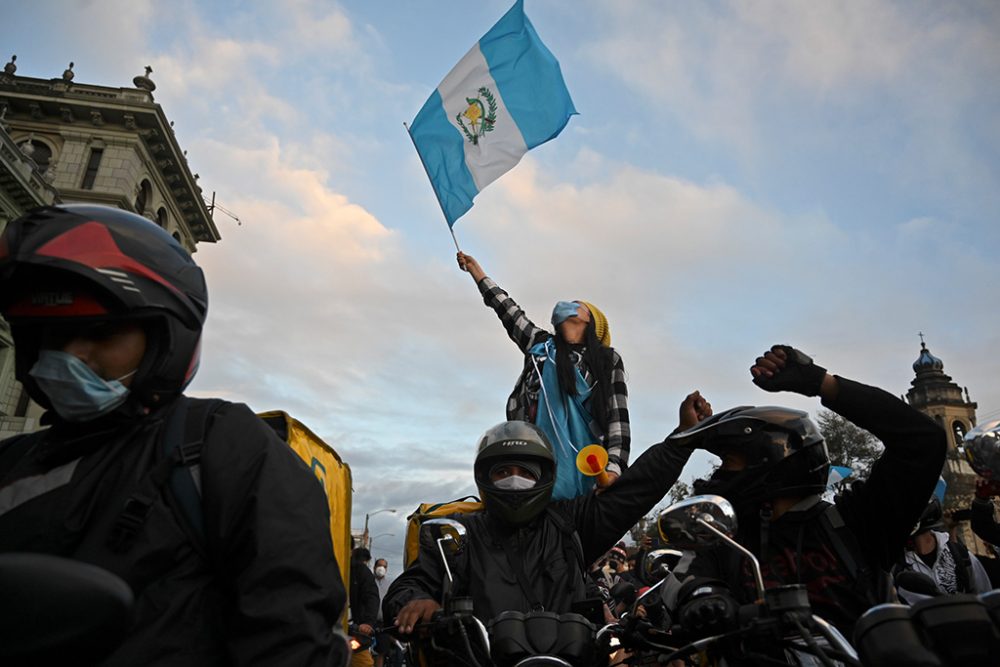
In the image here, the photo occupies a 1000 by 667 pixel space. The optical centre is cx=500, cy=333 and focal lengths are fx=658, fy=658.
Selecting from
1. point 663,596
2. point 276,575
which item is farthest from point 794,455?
point 276,575

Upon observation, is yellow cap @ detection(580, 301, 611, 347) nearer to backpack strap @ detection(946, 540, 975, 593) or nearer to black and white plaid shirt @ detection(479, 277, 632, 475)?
black and white plaid shirt @ detection(479, 277, 632, 475)

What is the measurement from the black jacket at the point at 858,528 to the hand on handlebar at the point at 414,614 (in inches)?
41.8

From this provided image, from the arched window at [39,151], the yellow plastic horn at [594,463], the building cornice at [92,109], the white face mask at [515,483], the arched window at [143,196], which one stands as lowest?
the white face mask at [515,483]

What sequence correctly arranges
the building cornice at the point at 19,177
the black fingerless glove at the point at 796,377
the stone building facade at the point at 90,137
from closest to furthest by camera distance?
1. the black fingerless glove at the point at 796,377
2. the building cornice at the point at 19,177
3. the stone building facade at the point at 90,137

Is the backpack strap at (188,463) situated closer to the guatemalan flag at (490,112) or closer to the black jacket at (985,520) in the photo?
the guatemalan flag at (490,112)

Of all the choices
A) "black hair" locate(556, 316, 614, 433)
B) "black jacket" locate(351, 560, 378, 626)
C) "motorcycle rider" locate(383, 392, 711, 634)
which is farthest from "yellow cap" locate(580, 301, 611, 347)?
"black jacket" locate(351, 560, 378, 626)

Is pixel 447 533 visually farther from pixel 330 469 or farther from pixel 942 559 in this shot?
pixel 942 559

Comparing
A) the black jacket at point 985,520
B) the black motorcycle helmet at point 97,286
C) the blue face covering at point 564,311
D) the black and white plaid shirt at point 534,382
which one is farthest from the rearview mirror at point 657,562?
the black jacket at point 985,520

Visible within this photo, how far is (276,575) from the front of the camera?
1372 millimetres

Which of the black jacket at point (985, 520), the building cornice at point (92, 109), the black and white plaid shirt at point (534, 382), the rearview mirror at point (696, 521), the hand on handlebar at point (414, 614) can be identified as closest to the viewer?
the rearview mirror at point (696, 521)

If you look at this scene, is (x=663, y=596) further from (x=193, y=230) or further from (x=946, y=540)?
(x=193, y=230)

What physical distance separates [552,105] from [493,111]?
0.56 meters

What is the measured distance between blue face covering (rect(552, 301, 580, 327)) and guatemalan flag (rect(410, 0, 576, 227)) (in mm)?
1655

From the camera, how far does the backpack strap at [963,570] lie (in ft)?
16.4
